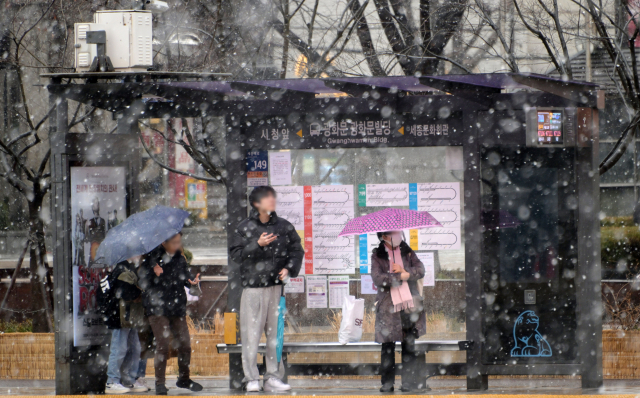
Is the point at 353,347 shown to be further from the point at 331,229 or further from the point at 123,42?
the point at 123,42

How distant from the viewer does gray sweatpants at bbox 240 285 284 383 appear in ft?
22.8

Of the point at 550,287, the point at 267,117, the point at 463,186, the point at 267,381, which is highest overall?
the point at 267,117

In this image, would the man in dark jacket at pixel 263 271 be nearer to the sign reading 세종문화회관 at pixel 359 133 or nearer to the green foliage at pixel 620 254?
the sign reading 세종문화회관 at pixel 359 133

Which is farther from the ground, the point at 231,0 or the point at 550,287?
the point at 231,0

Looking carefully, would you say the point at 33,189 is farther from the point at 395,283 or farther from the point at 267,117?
the point at 395,283

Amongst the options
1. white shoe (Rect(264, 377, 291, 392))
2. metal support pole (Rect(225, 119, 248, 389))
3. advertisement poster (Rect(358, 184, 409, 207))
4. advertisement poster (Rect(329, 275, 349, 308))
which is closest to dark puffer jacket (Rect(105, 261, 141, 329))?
metal support pole (Rect(225, 119, 248, 389))

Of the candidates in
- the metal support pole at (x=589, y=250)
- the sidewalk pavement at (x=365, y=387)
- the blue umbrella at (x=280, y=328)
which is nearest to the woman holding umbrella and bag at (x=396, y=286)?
the sidewalk pavement at (x=365, y=387)

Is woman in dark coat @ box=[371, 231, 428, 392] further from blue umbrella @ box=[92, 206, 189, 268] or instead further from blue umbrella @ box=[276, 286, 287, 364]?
blue umbrella @ box=[92, 206, 189, 268]

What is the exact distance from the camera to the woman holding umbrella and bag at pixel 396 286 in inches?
268

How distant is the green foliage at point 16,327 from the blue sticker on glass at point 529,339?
6962 mm

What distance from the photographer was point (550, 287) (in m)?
7.55

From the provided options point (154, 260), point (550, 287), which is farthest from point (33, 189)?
point (550, 287)

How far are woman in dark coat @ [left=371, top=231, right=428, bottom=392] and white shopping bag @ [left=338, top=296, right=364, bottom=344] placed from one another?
0.34 metres

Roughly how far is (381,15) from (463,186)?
468 cm
